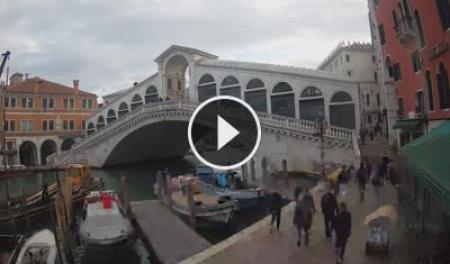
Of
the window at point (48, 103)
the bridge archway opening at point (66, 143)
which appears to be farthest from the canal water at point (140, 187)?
→ the window at point (48, 103)

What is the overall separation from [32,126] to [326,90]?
33816 millimetres

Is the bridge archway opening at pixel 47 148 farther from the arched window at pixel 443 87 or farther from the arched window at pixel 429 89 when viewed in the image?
the arched window at pixel 443 87

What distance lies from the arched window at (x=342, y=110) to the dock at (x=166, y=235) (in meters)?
17.4

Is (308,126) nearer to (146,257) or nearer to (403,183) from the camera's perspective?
(403,183)

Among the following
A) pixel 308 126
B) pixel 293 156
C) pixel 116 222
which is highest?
pixel 308 126

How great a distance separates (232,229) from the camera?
17469 mm

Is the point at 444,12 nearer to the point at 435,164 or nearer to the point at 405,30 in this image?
the point at 405,30

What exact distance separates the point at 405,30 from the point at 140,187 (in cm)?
2163

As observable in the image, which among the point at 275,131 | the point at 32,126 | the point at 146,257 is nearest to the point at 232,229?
the point at 146,257

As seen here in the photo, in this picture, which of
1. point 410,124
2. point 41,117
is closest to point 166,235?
point 410,124

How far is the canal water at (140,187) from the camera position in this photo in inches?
664

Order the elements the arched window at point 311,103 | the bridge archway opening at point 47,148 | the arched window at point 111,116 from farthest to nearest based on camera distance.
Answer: the bridge archway opening at point 47,148
the arched window at point 111,116
the arched window at point 311,103

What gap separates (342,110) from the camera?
33.1m

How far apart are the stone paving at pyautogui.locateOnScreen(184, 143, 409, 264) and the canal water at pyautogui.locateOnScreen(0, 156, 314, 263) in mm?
4038
